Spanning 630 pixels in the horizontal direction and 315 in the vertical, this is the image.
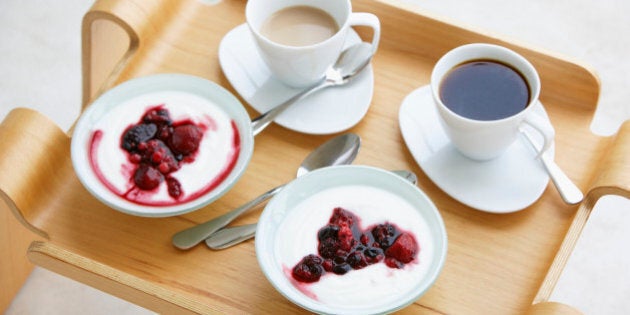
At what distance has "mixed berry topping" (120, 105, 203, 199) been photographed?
1.35 m

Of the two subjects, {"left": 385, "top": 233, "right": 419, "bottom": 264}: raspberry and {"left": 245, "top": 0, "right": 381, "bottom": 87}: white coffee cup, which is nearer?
{"left": 385, "top": 233, "right": 419, "bottom": 264}: raspberry

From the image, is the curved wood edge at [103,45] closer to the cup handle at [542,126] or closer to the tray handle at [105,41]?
the tray handle at [105,41]

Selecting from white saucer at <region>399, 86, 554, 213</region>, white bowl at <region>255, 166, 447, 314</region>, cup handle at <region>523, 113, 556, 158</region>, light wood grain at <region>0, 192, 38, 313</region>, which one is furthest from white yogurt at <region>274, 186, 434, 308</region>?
light wood grain at <region>0, 192, 38, 313</region>

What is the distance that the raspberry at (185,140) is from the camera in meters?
1.38

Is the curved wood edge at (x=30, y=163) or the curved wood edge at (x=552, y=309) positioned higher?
the curved wood edge at (x=30, y=163)

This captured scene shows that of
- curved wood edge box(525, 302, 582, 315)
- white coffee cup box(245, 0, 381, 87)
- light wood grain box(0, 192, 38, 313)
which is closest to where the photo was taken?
curved wood edge box(525, 302, 582, 315)

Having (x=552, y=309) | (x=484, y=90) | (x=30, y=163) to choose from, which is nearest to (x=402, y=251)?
(x=552, y=309)

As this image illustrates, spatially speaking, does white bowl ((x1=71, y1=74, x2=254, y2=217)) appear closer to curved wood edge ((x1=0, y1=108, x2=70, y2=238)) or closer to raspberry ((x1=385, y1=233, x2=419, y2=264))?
curved wood edge ((x1=0, y1=108, x2=70, y2=238))

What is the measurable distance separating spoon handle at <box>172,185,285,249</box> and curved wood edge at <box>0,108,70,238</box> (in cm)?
21

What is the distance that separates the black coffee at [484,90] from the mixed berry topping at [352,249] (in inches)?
9.6

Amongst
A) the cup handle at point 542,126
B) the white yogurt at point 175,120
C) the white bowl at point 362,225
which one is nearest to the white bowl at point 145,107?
the white yogurt at point 175,120

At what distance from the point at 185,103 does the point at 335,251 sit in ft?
1.28

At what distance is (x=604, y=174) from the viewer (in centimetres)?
136

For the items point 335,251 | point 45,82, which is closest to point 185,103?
point 335,251
